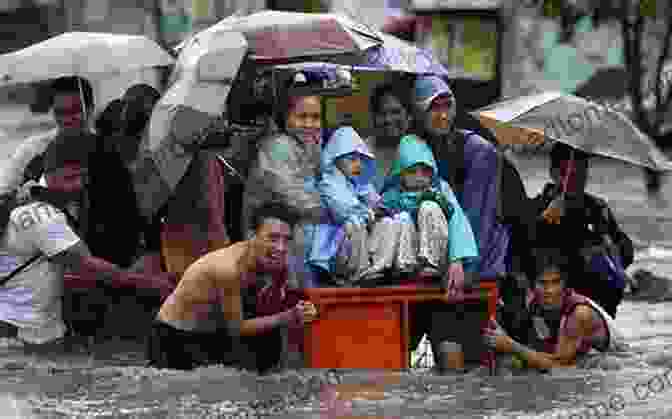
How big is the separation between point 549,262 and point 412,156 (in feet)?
3.27

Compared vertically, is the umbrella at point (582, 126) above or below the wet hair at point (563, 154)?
above

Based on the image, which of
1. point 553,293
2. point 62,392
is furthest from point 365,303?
point 62,392

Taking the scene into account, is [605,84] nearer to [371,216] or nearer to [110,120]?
[110,120]

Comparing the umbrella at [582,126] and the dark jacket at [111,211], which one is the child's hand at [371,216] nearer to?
the umbrella at [582,126]

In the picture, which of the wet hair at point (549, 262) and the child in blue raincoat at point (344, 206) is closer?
the child in blue raincoat at point (344, 206)

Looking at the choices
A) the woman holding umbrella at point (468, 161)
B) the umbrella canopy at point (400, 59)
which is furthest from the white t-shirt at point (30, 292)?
the woman holding umbrella at point (468, 161)

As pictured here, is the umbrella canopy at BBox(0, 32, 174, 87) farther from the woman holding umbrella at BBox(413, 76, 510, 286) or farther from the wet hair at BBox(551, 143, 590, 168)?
the wet hair at BBox(551, 143, 590, 168)

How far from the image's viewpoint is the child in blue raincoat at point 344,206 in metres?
8.85

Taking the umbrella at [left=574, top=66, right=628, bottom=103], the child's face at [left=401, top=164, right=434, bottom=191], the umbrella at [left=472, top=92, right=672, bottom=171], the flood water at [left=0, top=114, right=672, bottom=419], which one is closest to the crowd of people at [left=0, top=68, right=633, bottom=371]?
the child's face at [left=401, top=164, right=434, bottom=191]

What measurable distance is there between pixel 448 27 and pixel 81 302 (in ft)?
61.5

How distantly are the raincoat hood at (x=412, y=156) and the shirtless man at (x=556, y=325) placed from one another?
858 millimetres

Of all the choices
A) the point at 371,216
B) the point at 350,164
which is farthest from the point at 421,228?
the point at 350,164

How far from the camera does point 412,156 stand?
905cm

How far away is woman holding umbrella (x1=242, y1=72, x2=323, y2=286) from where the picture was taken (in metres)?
8.98
